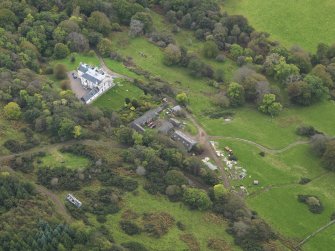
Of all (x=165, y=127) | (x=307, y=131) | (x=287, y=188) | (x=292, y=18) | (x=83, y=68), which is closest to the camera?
(x=287, y=188)

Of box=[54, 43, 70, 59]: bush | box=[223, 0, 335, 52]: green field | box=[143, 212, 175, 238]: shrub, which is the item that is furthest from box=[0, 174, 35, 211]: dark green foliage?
box=[223, 0, 335, 52]: green field

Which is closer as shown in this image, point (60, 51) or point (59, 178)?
point (59, 178)

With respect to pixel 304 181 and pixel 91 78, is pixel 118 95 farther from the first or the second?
pixel 304 181

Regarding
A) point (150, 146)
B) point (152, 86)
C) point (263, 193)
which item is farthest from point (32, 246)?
point (152, 86)

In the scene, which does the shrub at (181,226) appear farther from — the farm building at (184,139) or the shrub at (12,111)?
the shrub at (12,111)

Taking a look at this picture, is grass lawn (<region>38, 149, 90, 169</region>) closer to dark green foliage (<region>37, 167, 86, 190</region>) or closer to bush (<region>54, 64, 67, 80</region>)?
dark green foliage (<region>37, 167, 86, 190</region>)

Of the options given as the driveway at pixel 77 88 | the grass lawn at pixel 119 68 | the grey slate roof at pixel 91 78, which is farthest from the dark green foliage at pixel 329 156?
the driveway at pixel 77 88

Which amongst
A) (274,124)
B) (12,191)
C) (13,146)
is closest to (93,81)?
(13,146)
